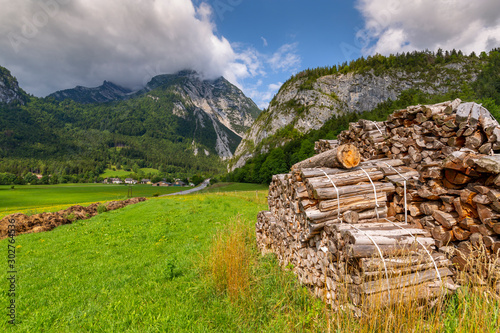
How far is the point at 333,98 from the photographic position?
133500 millimetres

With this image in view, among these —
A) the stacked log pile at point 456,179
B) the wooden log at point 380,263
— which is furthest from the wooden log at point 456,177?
the wooden log at point 380,263

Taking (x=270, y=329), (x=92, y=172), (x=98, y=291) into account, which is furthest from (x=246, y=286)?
(x=92, y=172)

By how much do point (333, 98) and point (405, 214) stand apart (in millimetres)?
145744

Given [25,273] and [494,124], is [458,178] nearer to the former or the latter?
[494,124]

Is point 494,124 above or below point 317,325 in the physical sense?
above

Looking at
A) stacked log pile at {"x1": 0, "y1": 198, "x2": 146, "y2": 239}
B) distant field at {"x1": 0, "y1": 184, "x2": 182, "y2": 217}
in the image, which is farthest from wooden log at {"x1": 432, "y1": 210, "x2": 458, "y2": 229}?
distant field at {"x1": 0, "y1": 184, "x2": 182, "y2": 217}

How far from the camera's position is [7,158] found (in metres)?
157

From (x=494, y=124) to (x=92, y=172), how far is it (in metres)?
183

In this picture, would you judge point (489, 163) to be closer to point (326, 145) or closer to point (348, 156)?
point (348, 156)

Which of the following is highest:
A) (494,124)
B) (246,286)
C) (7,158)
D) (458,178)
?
(7,158)

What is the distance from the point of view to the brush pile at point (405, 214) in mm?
3416

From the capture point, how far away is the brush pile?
11.2 feet

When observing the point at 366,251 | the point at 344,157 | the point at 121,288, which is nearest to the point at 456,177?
the point at 344,157

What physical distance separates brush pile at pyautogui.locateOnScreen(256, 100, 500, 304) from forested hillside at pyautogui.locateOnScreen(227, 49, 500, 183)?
63017 millimetres
